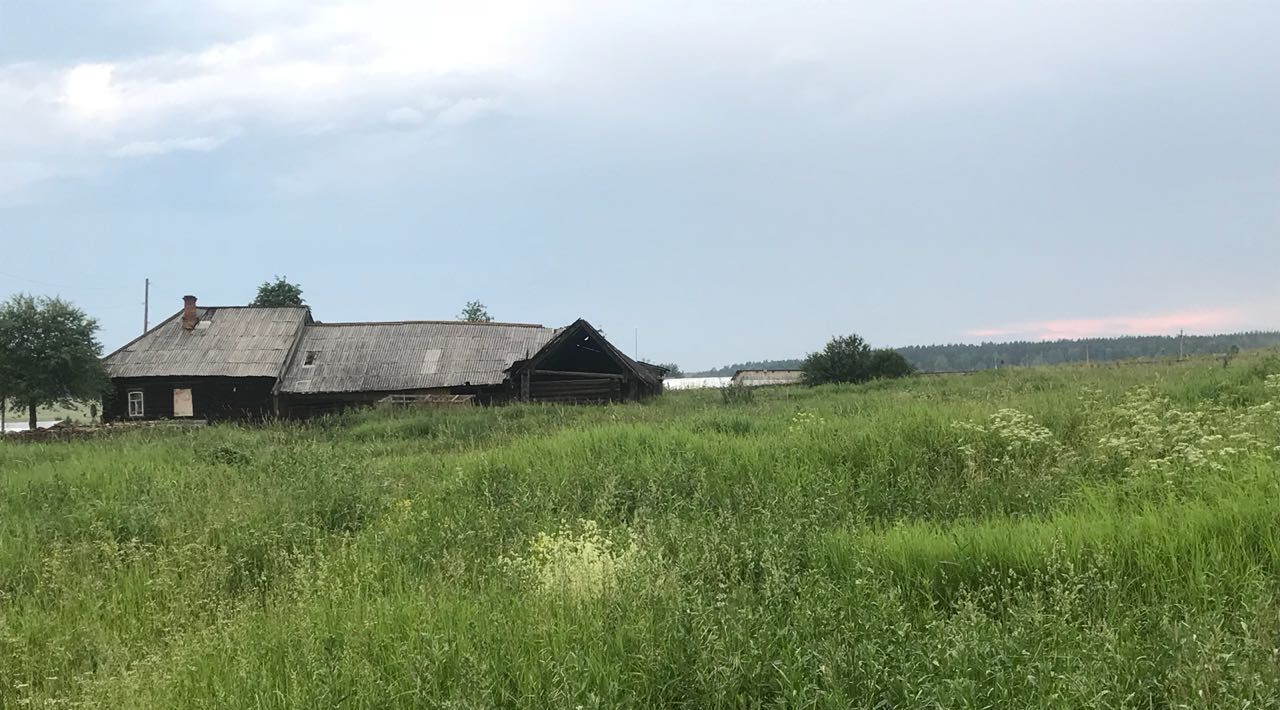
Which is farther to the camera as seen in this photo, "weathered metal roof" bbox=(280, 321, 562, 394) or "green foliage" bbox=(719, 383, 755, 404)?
"weathered metal roof" bbox=(280, 321, 562, 394)

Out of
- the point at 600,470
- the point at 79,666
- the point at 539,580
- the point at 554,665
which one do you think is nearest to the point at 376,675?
the point at 554,665

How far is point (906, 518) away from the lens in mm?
5539

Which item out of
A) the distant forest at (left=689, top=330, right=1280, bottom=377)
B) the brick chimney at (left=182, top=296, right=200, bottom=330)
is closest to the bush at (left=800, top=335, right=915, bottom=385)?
the brick chimney at (left=182, top=296, right=200, bottom=330)

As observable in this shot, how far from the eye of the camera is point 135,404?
31.0 m

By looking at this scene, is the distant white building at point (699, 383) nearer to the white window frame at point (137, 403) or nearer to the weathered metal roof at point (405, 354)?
the weathered metal roof at point (405, 354)

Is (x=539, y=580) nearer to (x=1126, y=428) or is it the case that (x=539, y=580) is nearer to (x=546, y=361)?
(x=1126, y=428)

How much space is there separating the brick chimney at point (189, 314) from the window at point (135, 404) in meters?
3.40

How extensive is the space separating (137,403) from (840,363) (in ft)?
109

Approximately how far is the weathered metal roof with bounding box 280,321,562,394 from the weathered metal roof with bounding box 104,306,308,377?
943 mm

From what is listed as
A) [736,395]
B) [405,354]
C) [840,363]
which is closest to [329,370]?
[405,354]

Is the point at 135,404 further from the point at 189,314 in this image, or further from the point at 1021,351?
the point at 1021,351

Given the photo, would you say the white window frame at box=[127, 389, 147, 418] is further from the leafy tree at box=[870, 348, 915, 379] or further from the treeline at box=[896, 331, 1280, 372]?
the treeline at box=[896, 331, 1280, 372]

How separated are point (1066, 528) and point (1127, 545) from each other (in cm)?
36

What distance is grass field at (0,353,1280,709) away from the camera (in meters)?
3.06
